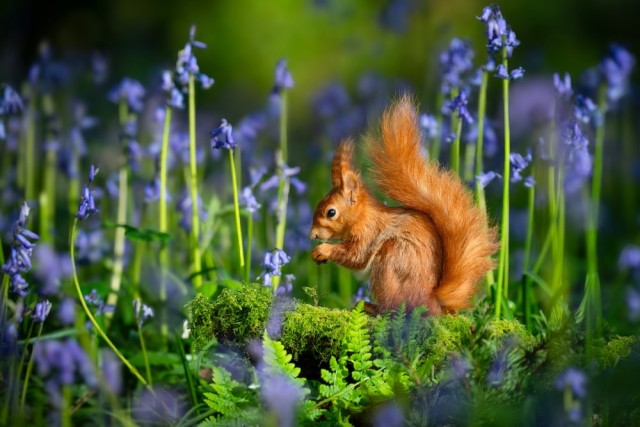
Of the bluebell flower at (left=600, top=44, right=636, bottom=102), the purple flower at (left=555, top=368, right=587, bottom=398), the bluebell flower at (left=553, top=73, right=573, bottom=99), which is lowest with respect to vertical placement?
the purple flower at (left=555, top=368, right=587, bottom=398)

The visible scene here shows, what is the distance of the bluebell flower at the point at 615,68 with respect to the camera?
12.2ft

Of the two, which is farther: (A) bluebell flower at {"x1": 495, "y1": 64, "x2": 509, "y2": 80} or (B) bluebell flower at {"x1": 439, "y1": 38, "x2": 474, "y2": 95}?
(B) bluebell flower at {"x1": 439, "y1": 38, "x2": 474, "y2": 95}

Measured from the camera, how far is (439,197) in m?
2.46

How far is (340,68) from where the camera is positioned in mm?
8055

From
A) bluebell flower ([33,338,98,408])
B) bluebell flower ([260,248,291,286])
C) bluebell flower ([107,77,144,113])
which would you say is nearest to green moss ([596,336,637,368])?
bluebell flower ([260,248,291,286])

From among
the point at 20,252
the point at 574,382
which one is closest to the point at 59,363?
the point at 20,252

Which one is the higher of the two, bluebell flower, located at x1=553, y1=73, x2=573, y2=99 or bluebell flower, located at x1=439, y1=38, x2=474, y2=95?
bluebell flower, located at x1=439, y1=38, x2=474, y2=95

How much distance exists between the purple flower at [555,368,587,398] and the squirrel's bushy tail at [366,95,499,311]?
1.55ft

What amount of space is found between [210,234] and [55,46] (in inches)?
216

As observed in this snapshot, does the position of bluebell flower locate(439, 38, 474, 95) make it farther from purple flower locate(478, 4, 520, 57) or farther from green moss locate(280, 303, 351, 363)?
green moss locate(280, 303, 351, 363)

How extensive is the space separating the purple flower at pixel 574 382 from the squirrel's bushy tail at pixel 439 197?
1.55 feet

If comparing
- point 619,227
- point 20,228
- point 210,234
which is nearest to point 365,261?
point 20,228

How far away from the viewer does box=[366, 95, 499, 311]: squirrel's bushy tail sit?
244cm

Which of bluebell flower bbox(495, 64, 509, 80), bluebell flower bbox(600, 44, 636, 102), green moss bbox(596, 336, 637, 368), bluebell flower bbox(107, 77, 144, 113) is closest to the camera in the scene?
green moss bbox(596, 336, 637, 368)
